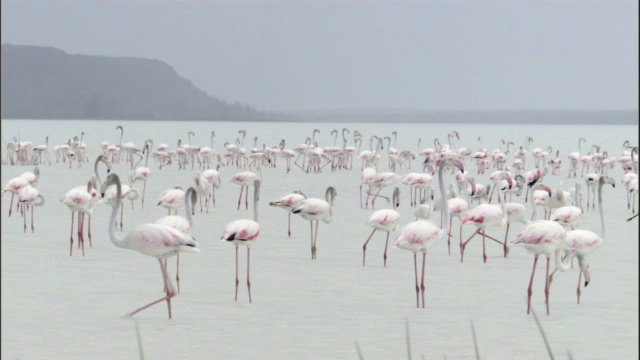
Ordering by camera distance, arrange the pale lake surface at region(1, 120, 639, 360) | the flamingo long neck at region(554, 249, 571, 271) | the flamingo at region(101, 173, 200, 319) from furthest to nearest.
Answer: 1. the flamingo long neck at region(554, 249, 571, 271)
2. the flamingo at region(101, 173, 200, 319)
3. the pale lake surface at region(1, 120, 639, 360)

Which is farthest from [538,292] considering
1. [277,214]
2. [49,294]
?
[277,214]

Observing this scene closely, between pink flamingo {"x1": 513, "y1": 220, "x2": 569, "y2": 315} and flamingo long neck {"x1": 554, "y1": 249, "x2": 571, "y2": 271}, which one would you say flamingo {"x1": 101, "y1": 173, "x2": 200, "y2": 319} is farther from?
flamingo long neck {"x1": 554, "y1": 249, "x2": 571, "y2": 271}

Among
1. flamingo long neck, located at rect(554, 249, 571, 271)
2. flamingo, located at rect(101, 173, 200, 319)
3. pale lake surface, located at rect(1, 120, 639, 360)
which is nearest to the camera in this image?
pale lake surface, located at rect(1, 120, 639, 360)

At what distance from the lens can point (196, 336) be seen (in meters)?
6.00

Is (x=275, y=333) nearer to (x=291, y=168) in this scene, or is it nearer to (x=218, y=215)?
(x=218, y=215)

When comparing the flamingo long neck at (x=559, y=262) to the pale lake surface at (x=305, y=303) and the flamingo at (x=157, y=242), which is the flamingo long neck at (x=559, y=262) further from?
the flamingo at (x=157, y=242)

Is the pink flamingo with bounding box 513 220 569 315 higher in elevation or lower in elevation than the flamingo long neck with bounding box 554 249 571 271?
higher

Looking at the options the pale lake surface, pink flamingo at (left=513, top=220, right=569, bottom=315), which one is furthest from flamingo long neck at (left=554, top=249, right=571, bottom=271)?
the pale lake surface

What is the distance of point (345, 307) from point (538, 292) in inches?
63.5

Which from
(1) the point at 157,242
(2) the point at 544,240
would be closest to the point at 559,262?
(2) the point at 544,240

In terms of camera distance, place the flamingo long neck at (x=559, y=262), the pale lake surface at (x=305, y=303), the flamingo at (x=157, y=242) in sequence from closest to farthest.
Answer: the pale lake surface at (x=305, y=303), the flamingo at (x=157, y=242), the flamingo long neck at (x=559, y=262)

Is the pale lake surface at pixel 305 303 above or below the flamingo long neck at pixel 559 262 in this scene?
below

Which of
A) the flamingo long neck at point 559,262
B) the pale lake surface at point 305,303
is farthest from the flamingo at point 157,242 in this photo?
the flamingo long neck at point 559,262

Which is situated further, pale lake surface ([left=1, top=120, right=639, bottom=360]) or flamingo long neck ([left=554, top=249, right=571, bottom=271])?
flamingo long neck ([left=554, top=249, right=571, bottom=271])
